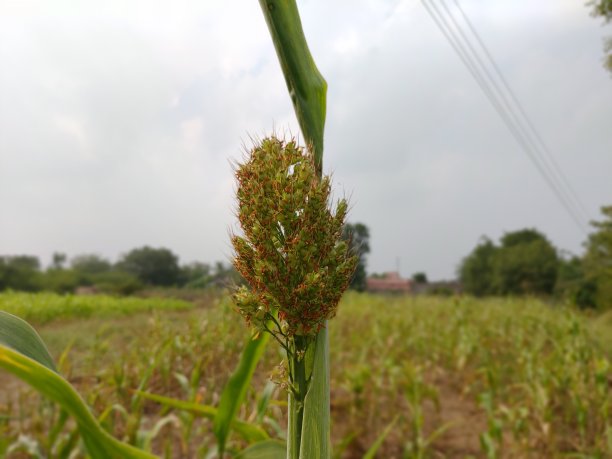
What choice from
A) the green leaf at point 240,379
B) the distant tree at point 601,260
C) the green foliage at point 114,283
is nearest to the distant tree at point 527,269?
the distant tree at point 601,260

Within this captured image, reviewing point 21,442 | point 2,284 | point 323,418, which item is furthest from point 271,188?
point 2,284

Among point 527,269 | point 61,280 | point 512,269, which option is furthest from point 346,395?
point 512,269

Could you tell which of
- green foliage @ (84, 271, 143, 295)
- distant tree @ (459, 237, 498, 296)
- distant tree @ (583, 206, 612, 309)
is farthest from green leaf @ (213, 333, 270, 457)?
distant tree @ (459, 237, 498, 296)

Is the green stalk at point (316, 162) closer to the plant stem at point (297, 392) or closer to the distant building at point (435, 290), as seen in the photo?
the plant stem at point (297, 392)

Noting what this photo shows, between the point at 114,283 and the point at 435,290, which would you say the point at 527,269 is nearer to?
the point at 435,290

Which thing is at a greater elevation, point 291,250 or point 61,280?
point 61,280

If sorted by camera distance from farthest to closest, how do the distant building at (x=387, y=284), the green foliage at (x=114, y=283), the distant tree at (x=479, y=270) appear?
the distant tree at (x=479, y=270) → the distant building at (x=387, y=284) → the green foliage at (x=114, y=283)

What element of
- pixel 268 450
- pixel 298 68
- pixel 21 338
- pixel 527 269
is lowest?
pixel 268 450

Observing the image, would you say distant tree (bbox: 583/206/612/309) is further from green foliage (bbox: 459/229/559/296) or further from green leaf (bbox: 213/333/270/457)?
green leaf (bbox: 213/333/270/457)
